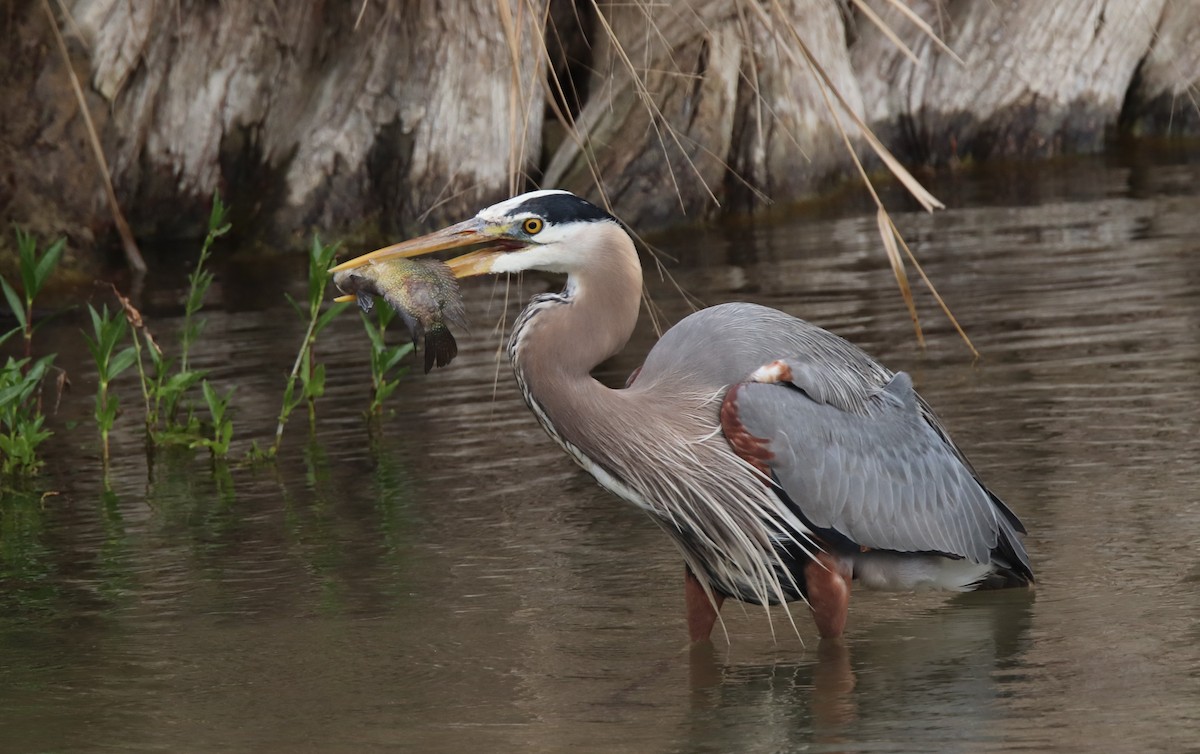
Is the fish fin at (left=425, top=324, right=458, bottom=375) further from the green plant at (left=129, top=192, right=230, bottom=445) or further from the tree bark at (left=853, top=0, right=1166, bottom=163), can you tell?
the tree bark at (left=853, top=0, right=1166, bottom=163)

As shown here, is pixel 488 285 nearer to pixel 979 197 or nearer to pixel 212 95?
pixel 212 95

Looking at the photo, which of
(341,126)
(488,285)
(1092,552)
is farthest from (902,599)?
(341,126)

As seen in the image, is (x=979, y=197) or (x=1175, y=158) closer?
(x=979, y=197)

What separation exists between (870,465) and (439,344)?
4.13 ft

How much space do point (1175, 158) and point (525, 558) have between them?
922cm

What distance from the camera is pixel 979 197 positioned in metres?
12.2

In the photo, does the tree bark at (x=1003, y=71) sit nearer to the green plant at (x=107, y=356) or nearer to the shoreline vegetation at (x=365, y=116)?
the shoreline vegetation at (x=365, y=116)

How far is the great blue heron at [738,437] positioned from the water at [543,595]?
193mm

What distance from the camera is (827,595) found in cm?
461

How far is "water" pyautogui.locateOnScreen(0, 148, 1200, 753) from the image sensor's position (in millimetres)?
4047

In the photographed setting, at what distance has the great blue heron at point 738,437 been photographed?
171 inches

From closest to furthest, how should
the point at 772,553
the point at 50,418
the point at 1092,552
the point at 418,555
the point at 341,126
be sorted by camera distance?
1. the point at 772,553
2. the point at 1092,552
3. the point at 418,555
4. the point at 50,418
5. the point at 341,126

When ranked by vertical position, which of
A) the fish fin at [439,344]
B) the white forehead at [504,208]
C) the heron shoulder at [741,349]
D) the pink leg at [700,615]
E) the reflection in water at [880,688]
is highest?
the white forehead at [504,208]

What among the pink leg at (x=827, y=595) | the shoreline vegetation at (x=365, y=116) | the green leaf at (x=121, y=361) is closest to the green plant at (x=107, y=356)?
the green leaf at (x=121, y=361)
